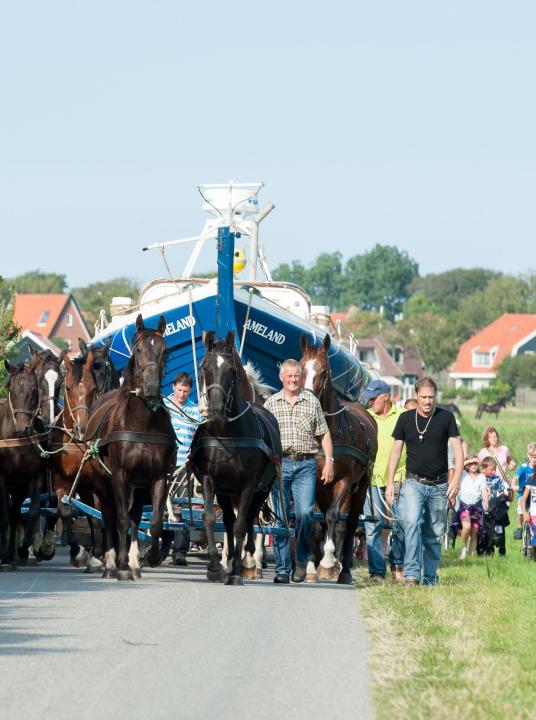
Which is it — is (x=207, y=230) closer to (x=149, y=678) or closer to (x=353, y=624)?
(x=353, y=624)

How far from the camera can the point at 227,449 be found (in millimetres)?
15539

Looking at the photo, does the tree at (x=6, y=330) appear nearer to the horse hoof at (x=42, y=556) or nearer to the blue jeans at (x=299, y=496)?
the horse hoof at (x=42, y=556)

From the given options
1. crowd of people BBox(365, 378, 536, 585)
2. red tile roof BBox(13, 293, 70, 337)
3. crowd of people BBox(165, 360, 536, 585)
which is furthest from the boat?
red tile roof BBox(13, 293, 70, 337)

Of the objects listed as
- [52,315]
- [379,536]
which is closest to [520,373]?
[52,315]

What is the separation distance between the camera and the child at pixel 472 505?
74.8ft

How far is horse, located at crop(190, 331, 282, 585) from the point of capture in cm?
→ 1544

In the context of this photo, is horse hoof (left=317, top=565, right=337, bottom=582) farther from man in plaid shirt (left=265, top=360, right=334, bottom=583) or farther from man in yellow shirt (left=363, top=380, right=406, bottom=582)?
man in plaid shirt (left=265, top=360, right=334, bottom=583)

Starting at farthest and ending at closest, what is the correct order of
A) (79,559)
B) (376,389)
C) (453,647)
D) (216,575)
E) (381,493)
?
(376,389), (381,493), (79,559), (216,575), (453,647)

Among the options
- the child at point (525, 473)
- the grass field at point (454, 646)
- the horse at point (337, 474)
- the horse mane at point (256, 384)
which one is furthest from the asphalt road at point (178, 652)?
the child at point (525, 473)

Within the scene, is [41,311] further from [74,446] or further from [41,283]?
[74,446]

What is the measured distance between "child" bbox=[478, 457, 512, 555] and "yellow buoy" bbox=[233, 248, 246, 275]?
5.64 metres

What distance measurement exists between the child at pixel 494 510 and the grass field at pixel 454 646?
4600 millimetres

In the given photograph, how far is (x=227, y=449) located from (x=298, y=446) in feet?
2.64

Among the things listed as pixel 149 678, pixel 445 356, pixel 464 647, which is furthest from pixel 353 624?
pixel 445 356
